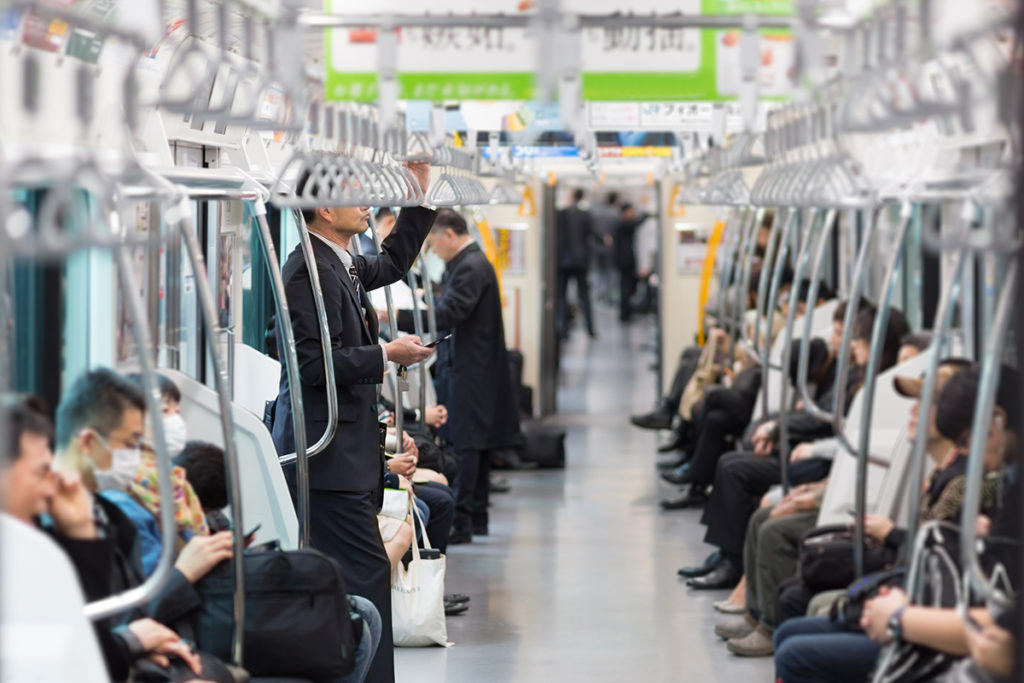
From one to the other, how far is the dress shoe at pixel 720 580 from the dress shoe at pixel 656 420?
3701 millimetres

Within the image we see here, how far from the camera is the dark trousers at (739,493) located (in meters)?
6.07

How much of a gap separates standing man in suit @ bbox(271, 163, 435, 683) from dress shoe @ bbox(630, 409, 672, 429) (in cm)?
592

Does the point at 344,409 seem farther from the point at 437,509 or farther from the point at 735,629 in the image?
the point at 735,629

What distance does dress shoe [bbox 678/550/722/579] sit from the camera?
6.51 m

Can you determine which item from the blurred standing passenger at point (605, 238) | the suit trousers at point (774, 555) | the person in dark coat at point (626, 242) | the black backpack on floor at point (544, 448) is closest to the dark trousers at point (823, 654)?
the suit trousers at point (774, 555)

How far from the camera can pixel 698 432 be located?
8531mm

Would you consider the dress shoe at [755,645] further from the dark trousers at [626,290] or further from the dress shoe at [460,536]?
the dark trousers at [626,290]

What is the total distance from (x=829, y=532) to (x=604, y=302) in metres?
23.6

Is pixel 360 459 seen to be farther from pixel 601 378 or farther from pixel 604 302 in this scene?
pixel 604 302

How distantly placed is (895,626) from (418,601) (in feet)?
8.63

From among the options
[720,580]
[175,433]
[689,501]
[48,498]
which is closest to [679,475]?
[689,501]

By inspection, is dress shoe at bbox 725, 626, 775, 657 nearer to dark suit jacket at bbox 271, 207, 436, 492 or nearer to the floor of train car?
the floor of train car

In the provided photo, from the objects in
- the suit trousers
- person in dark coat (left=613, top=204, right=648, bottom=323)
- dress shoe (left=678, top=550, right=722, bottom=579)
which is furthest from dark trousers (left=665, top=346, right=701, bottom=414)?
person in dark coat (left=613, top=204, right=648, bottom=323)

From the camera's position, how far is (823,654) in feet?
10.8
